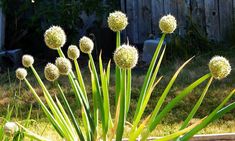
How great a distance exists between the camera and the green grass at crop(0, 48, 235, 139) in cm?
368

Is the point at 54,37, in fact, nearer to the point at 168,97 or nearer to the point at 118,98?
the point at 118,98

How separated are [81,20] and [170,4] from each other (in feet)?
4.32

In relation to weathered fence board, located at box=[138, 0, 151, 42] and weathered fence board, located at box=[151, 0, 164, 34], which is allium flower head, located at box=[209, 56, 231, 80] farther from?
weathered fence board, located at box=[138, 0, 151, 42]

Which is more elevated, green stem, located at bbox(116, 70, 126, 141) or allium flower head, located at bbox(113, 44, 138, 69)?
allium flower head, located at bbox(113, 44, 138, 69)

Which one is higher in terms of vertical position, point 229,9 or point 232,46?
point 229,9

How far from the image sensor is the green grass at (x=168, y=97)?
368cm

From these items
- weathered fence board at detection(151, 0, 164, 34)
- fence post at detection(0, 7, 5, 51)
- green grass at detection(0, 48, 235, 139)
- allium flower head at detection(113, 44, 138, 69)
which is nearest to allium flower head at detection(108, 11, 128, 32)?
allium flower head at detection(113, 44, 138, 69)

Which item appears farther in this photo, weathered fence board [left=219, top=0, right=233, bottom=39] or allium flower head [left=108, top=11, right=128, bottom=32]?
weathered fence board [left=219, top=0, right=233, bottom=39]

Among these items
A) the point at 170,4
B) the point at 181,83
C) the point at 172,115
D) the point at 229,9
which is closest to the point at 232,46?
the point at 229,9

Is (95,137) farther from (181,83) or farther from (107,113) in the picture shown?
(181,83)

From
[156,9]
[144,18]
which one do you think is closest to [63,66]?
[156,9]

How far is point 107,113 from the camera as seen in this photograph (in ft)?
5.90

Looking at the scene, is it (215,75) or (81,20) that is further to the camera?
(81,20)

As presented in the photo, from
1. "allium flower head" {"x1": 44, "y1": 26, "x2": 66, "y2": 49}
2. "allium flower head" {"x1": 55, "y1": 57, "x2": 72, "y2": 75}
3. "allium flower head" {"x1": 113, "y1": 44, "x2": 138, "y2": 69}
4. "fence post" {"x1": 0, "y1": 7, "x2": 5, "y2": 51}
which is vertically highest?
"allium flower head" {"x1": 44, "y1": 26, "x2": 66, "y2": 49}
